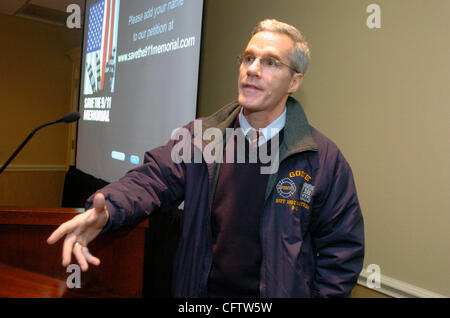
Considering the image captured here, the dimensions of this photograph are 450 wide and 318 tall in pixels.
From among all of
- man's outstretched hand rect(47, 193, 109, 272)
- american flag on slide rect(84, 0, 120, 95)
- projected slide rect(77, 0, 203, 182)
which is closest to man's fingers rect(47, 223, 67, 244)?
man's outstretched hand rect(47, 193, 109, 272)

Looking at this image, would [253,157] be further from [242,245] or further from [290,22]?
[290,22]

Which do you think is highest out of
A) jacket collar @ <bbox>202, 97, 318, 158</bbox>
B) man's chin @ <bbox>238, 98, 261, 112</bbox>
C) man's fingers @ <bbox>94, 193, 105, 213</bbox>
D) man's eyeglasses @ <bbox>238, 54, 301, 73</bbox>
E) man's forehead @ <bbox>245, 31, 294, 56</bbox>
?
man's forehead @ <bbox>245, 31, 294, 56</bbox>

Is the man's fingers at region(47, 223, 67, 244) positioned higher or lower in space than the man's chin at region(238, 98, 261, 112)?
lower

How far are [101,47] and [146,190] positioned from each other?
2.48m

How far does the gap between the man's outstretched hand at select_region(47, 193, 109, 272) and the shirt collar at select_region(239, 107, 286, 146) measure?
64cm

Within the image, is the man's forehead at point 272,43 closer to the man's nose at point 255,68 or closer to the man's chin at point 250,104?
the man's nose at point 255,68

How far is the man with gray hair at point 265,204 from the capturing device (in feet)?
4.09

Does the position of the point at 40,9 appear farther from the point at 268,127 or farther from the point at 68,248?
the point at 68,248

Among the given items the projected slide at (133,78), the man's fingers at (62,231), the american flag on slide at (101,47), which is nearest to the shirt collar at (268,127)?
the man's fingers at (62,231)

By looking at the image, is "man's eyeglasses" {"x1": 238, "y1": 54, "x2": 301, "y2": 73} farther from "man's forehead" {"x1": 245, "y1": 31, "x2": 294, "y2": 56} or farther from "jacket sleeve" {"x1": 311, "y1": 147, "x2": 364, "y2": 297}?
"jacket sleeve" {"x1": 311, "y1": 147, "x2": 364, "y2": 297}

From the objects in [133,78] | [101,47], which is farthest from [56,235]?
[101,47]

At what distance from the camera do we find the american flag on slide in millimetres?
3121

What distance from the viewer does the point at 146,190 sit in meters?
1.27
